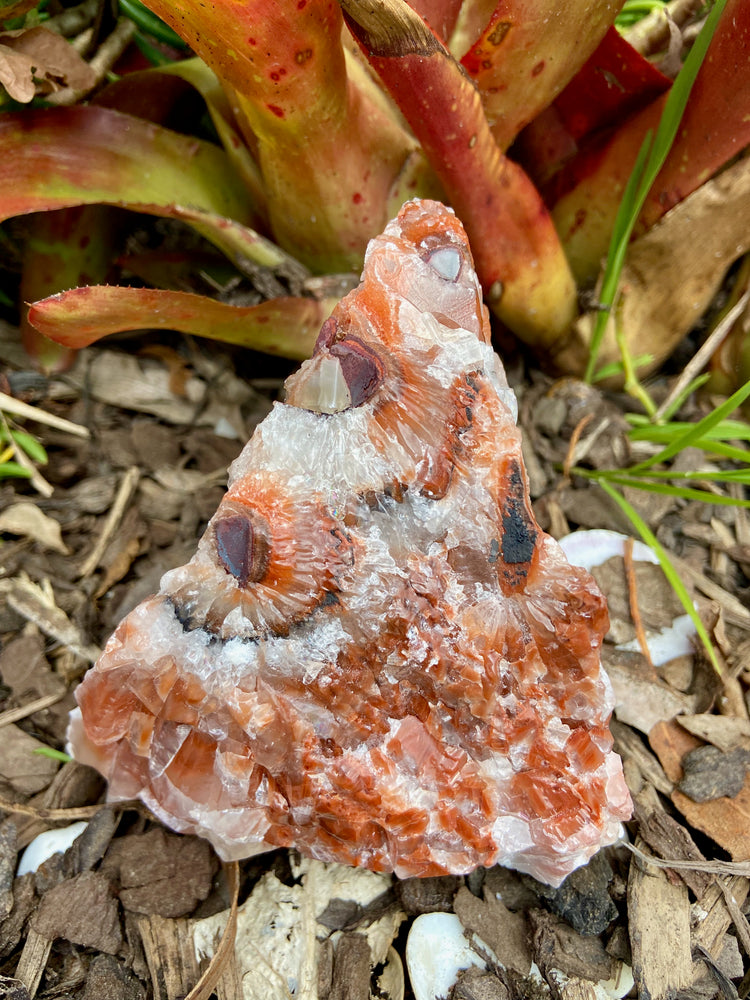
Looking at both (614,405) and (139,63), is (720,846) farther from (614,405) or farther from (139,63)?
(139,63)

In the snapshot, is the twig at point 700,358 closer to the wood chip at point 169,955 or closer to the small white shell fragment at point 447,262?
the small white shell fragment at point 447,262


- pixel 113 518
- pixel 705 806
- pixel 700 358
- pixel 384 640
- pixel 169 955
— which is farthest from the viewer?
pixel 700 358

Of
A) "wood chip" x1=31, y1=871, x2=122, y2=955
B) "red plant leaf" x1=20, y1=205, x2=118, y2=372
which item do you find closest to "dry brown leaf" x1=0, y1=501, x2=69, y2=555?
"red plant leaf" x1=20, y1=205, x2=118, y2=372

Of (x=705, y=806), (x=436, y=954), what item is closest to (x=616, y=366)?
(x=705, y=806)

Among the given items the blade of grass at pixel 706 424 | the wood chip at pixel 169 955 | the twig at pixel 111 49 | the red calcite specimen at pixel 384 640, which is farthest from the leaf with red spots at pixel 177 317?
Answer: the wood chip at pixel 169 955

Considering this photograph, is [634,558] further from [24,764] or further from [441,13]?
[24,764]

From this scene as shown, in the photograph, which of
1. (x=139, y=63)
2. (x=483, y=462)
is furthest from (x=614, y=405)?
(x=139, y=63)
